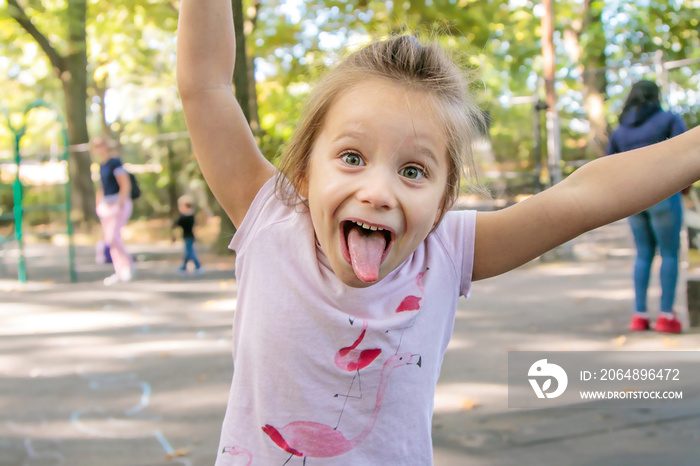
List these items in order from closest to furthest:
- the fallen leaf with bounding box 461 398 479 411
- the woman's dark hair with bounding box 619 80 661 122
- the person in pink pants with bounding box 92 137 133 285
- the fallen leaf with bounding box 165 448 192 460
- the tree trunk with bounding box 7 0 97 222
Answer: the fallen leaf with bounding box 165 448 192 460
the fallen leaf with bounding box 461 398 479 411
the woman's dark hair with bounding box 619 80 661 122
the person in pink pants with bounding box 92 137 133 285
the tree trunk with bounding box 7 0 97 222

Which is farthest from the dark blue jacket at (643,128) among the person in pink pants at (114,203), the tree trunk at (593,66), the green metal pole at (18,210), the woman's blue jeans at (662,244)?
the green metal pole at (18,210)

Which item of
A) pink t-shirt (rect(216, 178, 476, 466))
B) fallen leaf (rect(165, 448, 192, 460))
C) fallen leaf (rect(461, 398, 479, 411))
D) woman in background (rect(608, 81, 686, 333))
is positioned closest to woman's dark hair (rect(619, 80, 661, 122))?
woman in background (rect(608, 81, 686, 333))

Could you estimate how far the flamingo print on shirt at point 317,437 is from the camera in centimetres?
112

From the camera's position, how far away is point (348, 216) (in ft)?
3.34

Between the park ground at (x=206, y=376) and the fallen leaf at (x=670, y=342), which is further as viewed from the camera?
the fallen leaf at (x=670, y=342)

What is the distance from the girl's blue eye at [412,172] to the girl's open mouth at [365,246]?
9cm

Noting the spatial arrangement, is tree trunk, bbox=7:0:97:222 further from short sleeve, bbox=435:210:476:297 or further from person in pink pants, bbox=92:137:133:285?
short sleeve, bbox=435:210:476:297

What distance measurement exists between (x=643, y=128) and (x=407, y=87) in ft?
14.1

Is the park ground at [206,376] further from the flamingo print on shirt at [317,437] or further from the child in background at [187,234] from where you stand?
the child in background at [187,234]

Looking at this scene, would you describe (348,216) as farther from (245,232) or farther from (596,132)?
(596,132)

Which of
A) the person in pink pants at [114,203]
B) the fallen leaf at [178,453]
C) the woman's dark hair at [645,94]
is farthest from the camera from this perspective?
the person in pink pants at [114,203]

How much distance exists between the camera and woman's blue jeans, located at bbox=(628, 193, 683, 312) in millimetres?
4977

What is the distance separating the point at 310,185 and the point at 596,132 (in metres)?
11.3

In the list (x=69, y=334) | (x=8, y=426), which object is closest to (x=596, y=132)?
(x=69, y=334)
